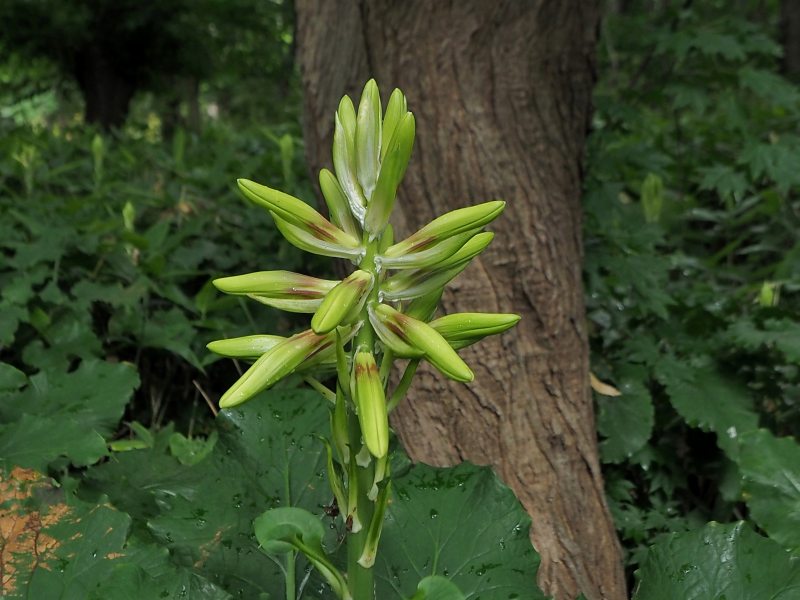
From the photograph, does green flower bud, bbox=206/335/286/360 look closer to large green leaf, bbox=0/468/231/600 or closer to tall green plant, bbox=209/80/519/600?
tall green plant, bbox=209/80/519/600

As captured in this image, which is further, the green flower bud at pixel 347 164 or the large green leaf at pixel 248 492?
the large green leaf at pixel 248 492

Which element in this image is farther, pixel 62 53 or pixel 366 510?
pixel 62 53

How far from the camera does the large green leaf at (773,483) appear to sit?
1.71 metres

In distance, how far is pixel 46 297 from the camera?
2600 mm

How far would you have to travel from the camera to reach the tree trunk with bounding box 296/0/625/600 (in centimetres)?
207

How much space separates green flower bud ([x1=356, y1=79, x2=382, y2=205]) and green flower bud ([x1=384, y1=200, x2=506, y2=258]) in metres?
0.09

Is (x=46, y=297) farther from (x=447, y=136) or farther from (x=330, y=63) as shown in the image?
(x=447, y=136)

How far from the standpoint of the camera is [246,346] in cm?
103

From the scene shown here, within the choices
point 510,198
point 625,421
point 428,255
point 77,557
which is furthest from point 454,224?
point 625,421

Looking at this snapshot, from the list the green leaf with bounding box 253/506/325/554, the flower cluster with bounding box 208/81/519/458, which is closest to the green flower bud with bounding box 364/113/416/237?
the flower cluster with bounding box 208/81/519/458

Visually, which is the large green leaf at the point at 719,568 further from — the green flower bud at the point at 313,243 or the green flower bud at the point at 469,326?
the green flower bud at the point at 313,243

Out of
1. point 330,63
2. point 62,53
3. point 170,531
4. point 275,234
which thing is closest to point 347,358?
point 170,531

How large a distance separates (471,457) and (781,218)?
2.79 m

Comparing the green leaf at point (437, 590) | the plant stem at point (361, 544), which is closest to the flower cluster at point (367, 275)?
the plant stem at point (361, 544)
